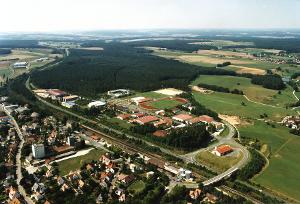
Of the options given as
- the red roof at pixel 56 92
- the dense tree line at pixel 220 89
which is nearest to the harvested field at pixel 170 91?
the dense tree line at pixel 220 89

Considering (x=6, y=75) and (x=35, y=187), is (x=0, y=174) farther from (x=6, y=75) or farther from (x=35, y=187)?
(x=6, y=75)

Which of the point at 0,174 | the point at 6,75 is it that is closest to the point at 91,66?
the point at 6,75

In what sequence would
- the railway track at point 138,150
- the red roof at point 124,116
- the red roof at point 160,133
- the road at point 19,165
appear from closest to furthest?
the railway track at point 138,150
the road at point 19,165
the red roof at point 160,133
the red roof at point 124,116

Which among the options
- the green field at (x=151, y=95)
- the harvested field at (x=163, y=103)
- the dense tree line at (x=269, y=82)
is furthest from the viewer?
the dense tree line at (x=269, y=82)

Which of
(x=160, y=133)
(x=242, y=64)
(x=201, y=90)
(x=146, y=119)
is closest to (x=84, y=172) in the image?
(x=160, y=133)

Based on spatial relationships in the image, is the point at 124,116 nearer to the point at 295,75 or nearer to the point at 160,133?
the point at 160,133

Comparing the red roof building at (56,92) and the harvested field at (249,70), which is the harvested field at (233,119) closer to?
the red roof building at (56,92)
